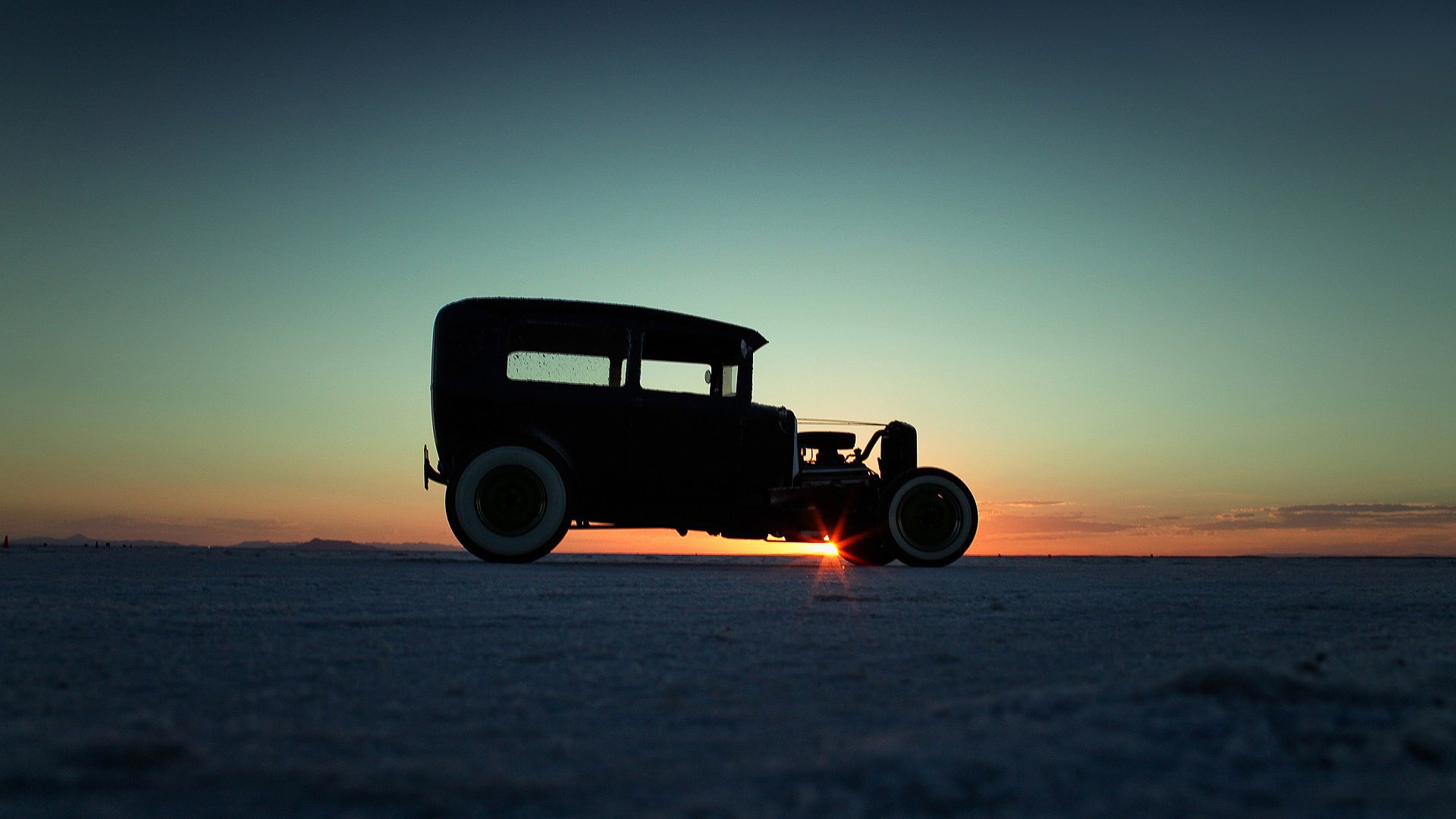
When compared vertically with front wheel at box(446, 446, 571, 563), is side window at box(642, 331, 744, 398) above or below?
above

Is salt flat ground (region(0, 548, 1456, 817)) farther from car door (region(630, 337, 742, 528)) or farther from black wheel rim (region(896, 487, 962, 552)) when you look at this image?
black wheel rim (region(896, 487, 962, 552))

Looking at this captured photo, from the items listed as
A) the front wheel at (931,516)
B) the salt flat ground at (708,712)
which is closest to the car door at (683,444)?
the front wheel at (931,516)

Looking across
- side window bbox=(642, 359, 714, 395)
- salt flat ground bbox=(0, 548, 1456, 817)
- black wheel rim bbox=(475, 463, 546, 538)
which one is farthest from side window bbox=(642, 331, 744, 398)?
salt flat ground bbox=(0, 548, 1456, 817)

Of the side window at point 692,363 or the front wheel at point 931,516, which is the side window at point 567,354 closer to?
the side window at point 692,363

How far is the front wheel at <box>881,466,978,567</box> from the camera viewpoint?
8.62 metres

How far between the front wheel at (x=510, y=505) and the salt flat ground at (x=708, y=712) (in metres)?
3.61

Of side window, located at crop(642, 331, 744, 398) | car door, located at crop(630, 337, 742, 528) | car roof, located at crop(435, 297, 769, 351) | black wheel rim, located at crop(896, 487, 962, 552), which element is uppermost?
car roof, located at crop(435, 297, 769, 351)

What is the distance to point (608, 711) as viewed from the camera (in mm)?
1792

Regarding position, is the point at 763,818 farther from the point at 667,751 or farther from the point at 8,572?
the point at 8,572

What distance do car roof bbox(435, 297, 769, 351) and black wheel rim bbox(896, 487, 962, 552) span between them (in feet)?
7.29

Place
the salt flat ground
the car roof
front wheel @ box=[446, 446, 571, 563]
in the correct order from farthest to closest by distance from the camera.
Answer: the car roof → front wheel @ box=[446, 446, 571, 563] → the salt flat ground

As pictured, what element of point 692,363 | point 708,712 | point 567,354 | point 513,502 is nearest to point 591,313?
point 567,354

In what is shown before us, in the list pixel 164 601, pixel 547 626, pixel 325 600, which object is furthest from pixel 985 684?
pixel 164 601

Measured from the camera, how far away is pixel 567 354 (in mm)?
7988
